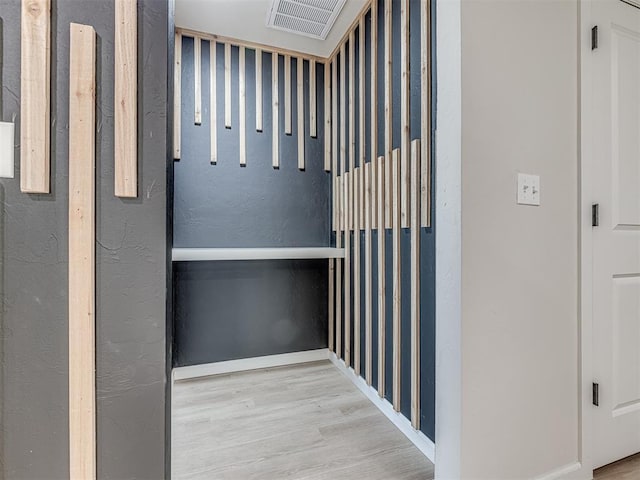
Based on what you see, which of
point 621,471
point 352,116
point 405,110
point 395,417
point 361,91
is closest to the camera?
point 621,471

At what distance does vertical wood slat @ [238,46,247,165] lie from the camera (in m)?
2.66

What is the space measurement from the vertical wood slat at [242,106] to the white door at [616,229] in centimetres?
222

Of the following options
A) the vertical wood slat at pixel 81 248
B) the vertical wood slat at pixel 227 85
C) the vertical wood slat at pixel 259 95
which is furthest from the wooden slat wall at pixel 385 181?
the vertical wood slat at pixel 81 248

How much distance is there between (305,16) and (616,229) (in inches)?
89.3

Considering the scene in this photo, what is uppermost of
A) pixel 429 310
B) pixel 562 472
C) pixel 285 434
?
pixel 429 310

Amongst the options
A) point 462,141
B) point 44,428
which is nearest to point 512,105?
point 462,141

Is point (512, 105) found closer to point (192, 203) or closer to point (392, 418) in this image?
point (392, 418)

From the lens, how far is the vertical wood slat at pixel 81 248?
0.87 meters

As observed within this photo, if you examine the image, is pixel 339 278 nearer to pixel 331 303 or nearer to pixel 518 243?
pixel 331 303

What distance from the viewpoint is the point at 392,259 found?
6.41ft

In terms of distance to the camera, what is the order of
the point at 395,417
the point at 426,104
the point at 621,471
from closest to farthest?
1. the point at 621,471
2. the point at 426,104
3. the point at 395,417

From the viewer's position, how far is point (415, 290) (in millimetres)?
1667

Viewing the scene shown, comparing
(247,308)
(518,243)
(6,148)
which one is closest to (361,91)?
(518,243)

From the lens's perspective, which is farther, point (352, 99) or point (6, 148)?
point (352, 99)
